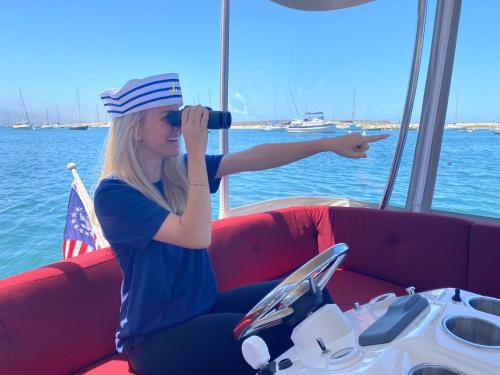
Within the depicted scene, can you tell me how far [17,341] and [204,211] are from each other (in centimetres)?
85

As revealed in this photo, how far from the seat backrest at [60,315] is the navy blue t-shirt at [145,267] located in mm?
301

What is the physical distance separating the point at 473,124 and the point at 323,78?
1.22m

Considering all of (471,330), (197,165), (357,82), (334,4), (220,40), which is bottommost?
(471,330)

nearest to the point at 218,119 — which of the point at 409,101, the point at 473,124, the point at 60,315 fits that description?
the point at 60,315

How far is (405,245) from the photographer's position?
7.27 feet

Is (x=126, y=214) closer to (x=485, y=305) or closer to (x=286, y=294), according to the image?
(x=286, y=294)

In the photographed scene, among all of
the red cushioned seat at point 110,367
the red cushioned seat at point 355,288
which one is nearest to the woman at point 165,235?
the red cushioned seat at point 110,367

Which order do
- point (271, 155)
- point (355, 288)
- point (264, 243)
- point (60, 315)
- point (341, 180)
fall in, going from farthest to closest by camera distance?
point (341, 180) → point (264, 243) → point (355, 288) → point (271, 155) → point (60, 315)

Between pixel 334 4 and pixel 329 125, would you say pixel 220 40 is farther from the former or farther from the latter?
pixel 329 125

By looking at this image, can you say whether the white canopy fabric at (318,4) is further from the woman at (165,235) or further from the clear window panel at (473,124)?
the woman at (165,235)

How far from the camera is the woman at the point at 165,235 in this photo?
45.1 inches

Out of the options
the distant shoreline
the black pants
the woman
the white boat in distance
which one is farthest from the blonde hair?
the white boat in distance

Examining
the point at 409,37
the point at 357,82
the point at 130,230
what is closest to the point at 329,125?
the point at 357,82

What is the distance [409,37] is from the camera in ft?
8.28
